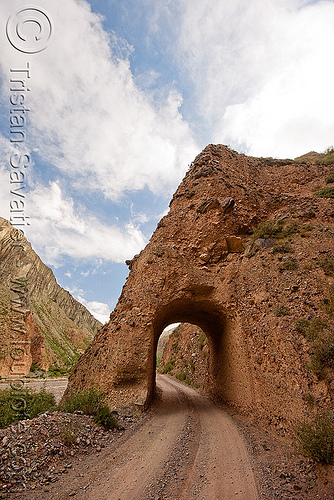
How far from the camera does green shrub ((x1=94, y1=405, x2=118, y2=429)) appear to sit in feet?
22.1

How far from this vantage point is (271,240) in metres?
11.4

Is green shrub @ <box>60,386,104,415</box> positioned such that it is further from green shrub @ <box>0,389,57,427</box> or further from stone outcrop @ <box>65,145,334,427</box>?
stone outcrop @ <box>65,145,334,427</box>

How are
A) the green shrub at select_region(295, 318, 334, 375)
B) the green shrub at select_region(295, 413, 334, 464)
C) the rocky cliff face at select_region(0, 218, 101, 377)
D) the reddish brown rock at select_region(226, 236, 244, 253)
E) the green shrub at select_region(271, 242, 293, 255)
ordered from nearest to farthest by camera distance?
the green shrub at select_region(295, 413, 334, 464), the green shrub at select_region(295, 318, 334, 375), the green shrub at select_region(271, 242, 293, 255), the reddish brown rock at select_region(226, 236, 244, 253), the rocky cliff face at select_region(0, 218, 101, 377)

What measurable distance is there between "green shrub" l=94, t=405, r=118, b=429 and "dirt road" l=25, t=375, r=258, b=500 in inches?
18.3

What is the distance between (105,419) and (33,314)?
48536mm

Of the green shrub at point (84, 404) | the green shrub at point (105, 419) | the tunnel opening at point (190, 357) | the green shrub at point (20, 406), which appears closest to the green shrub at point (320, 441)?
the green shrub at point (105, 419)

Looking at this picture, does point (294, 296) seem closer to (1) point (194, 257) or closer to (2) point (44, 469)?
(1) point (194, 257)

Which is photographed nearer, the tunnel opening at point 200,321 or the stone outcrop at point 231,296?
the stone outcrop at point 231,296

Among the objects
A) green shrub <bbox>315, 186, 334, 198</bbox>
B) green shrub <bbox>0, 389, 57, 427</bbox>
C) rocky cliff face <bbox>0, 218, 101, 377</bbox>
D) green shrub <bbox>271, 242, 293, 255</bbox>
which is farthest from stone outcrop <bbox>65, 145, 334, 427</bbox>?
Answer: rocky cliff face <bbox>0, 218, 101, 377</bbox>

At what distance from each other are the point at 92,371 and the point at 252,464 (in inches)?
268

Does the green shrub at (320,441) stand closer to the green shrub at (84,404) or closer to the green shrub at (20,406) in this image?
the green shrub at (84,404)

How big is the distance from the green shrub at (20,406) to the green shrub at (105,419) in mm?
1499

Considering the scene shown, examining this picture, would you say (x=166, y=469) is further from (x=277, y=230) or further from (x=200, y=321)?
(x=200, y=321)

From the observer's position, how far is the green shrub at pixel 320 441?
441 cm
